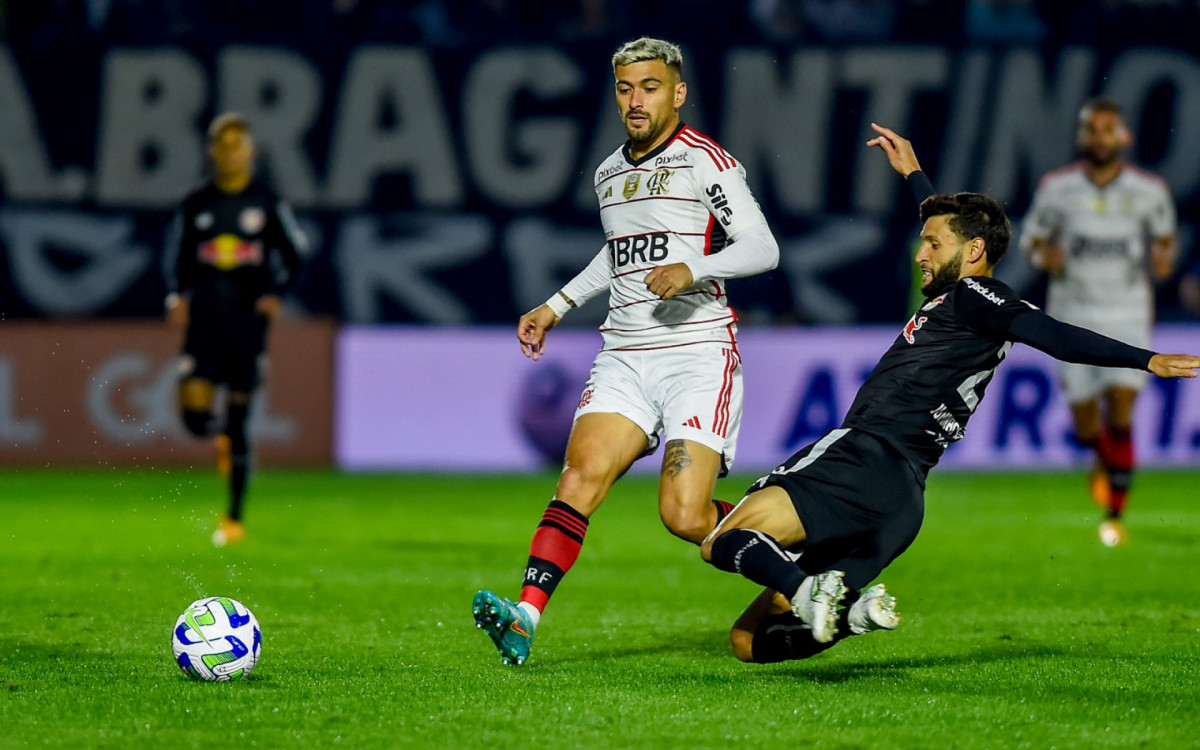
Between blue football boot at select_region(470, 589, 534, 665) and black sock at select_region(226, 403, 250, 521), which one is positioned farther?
black sock at select_region(226, 403, 250, 521)

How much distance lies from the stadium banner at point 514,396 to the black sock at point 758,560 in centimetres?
780

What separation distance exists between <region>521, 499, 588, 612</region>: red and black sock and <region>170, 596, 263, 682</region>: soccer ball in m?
0.86

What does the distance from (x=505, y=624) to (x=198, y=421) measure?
458 centimetres

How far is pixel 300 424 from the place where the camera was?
1298cm

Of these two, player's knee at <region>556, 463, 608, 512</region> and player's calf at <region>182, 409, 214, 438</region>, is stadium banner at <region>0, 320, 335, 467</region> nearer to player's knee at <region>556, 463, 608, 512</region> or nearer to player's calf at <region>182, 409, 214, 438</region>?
player's calf at <region>182, 409, 214, 438</region>

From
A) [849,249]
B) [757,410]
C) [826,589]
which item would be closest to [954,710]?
[826,589]

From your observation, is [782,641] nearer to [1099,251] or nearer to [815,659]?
[815,659]

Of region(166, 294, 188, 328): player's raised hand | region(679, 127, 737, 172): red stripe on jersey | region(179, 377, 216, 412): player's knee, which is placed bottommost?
region(179, 377, 216, 412): player's knee

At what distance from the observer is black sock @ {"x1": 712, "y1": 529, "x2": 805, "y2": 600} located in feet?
16.1

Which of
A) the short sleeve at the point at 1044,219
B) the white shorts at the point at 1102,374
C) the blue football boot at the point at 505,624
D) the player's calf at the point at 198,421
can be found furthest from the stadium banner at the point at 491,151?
the blue football boot at the point at 505,624

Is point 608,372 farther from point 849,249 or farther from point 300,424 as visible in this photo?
point 849,249

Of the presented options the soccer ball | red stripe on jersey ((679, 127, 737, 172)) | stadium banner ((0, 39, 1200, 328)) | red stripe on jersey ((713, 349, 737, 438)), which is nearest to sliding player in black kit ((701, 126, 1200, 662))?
red stripe on jersey ((713, 349, 737, 438))

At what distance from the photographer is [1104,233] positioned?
9.73m

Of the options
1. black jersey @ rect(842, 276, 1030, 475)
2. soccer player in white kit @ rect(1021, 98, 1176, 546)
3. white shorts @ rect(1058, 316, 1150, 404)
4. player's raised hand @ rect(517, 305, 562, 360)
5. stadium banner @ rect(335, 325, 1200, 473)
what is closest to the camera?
black jersey @ rect(842, 276, 1030, 475)
